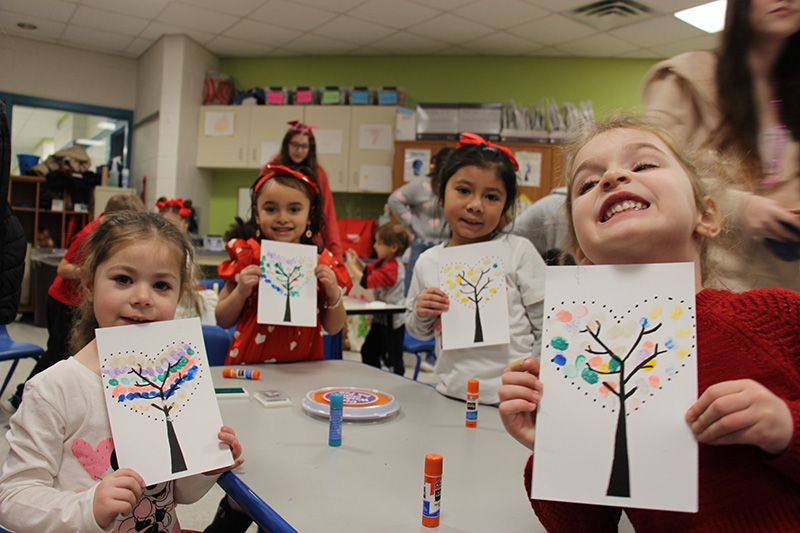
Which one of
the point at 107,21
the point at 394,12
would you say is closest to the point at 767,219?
the point at 394,12

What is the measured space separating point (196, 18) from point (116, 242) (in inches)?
212

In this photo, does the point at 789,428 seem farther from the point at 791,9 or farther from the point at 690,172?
the point at 791,9

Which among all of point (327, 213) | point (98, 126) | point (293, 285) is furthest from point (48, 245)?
point (293, 285)

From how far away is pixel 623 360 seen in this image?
612 mm

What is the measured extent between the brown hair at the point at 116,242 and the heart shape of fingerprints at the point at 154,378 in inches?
6.9

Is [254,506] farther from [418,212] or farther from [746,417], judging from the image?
[418,212]

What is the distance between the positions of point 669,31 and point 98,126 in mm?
7794

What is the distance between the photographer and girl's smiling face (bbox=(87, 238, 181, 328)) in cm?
93

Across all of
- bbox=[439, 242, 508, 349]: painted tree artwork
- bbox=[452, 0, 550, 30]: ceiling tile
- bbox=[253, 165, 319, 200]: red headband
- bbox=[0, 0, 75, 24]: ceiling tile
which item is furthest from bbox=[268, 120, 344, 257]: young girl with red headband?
bbox=[0, 0, 75, 24]: ceiling tile

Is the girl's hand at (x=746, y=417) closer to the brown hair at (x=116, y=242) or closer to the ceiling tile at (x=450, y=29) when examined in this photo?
the brown hair at (x=116, y=242)

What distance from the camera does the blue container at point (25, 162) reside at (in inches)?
265

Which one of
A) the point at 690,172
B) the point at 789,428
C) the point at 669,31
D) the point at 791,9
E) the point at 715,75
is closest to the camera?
the point at 789,428

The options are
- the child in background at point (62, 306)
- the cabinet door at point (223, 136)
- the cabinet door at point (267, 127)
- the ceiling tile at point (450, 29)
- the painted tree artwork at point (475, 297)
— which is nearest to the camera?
the painted tree artwork at point (475, 297)

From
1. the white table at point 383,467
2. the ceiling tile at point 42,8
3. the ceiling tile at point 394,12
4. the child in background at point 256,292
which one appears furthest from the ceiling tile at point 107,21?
the white table at point 383,467
